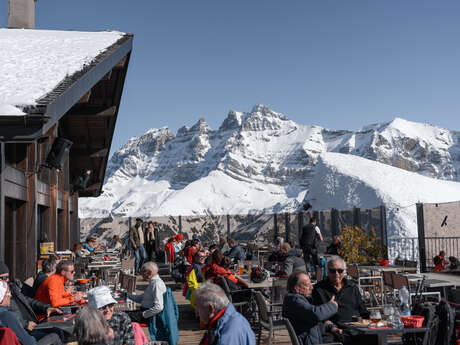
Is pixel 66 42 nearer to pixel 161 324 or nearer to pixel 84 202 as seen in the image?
pixel 161 324

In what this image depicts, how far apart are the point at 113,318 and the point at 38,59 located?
4695 mm

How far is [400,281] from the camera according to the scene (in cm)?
607

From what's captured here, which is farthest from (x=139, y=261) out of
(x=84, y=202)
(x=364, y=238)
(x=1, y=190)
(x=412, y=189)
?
(x=84, y=202)

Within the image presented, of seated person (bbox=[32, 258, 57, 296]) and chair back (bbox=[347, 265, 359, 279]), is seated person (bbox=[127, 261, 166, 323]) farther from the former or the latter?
chair back (bbox=[347, 265, 359, 279])

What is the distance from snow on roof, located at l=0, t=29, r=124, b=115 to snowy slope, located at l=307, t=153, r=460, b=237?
41.0 feet

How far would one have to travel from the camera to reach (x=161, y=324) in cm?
445

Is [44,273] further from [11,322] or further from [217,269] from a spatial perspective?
[11,322]

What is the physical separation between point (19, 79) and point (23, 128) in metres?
1.19

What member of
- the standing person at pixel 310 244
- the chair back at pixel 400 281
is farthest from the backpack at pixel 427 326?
the standing person at pixel 310 244

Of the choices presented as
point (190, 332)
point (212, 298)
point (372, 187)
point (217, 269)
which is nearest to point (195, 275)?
point (217, 269)

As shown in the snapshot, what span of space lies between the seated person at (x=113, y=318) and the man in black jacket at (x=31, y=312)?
0.89 metres

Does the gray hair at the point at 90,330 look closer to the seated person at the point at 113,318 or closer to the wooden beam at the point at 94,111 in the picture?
the seated person at the point at 113,318

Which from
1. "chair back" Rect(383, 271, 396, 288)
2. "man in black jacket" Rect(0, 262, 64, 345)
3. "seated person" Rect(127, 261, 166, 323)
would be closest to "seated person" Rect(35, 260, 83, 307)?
"man in black jacket" Rect(0, 262, 64, 345)

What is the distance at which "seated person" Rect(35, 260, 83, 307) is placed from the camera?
16.5 ft
